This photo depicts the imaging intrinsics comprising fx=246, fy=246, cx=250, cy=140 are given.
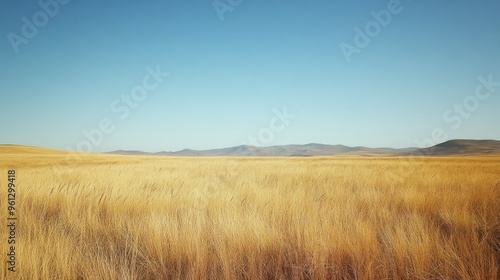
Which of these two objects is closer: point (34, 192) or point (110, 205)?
point (110, 205)

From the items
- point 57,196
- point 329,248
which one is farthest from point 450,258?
point 57,196

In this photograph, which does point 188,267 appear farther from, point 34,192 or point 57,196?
point 34,192

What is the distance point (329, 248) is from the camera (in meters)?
2.44

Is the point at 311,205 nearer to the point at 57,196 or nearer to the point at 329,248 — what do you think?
the point at 329,248

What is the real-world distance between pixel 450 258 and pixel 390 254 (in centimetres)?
47

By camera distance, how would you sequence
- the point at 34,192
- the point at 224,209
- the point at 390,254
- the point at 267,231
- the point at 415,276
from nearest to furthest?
the point at 415,276 < the point at 390,254 < the point at 267,231 < the point at 224,209 < the point at 34,192

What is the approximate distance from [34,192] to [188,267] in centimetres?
496

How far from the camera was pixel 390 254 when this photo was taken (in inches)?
95.2

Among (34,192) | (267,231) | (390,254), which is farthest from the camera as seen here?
(34,192)

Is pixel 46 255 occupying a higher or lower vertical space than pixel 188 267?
higher

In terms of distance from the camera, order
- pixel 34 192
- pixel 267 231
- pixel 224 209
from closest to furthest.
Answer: pixel 267 231 < pixel 224 209 < pixel 34 192

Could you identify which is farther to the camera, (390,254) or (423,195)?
(423,195)

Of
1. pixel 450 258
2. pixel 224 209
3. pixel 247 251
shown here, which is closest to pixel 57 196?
pixel 224 209

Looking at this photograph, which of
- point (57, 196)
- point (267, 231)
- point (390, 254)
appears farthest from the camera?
point (57, 196)
